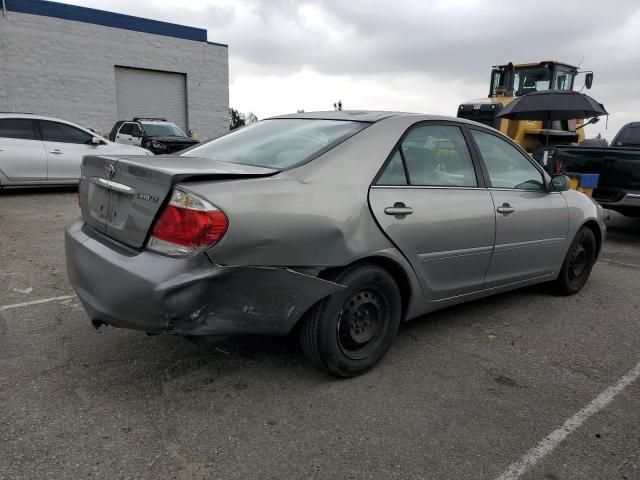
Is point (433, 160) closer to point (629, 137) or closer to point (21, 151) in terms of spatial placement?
point (629, 137)

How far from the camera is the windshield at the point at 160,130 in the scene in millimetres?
15782

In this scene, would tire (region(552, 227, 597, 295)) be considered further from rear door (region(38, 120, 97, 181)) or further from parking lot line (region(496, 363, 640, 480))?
rear door (region(38, 120, 97, 181))

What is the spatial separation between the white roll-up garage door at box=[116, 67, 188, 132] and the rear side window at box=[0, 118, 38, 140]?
43.3ft

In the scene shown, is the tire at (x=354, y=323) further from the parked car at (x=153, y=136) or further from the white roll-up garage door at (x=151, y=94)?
the white roll-up garage door at (x=151, y=94)

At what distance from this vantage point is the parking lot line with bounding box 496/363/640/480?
2332 millimetres

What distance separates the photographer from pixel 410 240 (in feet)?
10.5

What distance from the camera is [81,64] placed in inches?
826

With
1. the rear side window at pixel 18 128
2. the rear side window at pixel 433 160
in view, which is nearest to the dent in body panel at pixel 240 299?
the rear side window at pixel 433 160

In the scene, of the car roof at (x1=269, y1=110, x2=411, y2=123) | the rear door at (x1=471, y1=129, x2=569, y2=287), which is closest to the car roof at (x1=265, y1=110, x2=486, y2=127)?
the car roof at (x1=269, y1=110, x2=411, y2=123)

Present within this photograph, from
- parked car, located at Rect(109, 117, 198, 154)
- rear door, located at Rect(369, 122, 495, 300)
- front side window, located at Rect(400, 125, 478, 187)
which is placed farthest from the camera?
parked car, located at Rect(109, 117, 198, 154)

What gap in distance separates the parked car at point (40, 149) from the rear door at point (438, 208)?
7357 millimetres

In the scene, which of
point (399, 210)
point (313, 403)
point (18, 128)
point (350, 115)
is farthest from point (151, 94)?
point (313, 403)

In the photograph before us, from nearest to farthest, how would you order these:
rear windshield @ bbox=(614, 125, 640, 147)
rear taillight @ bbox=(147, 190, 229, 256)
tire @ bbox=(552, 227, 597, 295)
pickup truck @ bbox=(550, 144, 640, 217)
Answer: rear taillight @ bbox=(147, 190, 229, 256), tire @ bbox=(552, 227, 597, 295), pickup truck @ bbox=(550, 144, 640, 217), rear windshield @ bbox=(614, 125, 640, 147)

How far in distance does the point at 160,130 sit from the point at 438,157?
46.0ft
